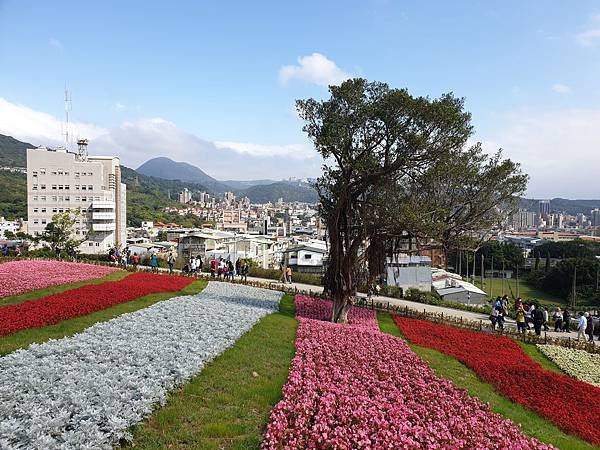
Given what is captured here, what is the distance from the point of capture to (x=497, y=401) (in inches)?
472

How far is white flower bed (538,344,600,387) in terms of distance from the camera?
16.9 m

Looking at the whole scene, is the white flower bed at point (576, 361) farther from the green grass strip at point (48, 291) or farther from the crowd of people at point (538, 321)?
the green grass strip at point (48, 291)

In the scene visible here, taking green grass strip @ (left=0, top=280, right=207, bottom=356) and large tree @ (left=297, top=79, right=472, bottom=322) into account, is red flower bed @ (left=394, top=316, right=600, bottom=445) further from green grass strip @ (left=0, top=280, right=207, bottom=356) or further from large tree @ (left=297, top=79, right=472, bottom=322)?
green grass strip @ (left=0, top=280, right=207, bottom=356)

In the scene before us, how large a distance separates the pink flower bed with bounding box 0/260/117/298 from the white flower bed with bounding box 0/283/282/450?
7.30m

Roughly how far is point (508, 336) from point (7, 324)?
20.5 meters

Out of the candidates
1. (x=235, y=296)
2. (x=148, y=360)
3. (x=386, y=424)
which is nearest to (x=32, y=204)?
(x=235, y=296)

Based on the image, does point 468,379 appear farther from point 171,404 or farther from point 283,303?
point 283,303

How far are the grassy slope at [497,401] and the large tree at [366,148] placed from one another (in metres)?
5.44

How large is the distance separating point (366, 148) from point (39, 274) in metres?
16.9

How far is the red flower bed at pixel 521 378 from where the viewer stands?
1156 centimetres

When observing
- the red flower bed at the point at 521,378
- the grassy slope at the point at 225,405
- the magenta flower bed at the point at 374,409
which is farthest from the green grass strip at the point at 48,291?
the red flower bed at the point at 521,378

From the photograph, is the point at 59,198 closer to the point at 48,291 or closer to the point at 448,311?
the point at 48,291

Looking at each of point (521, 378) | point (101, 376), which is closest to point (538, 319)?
point (521, 378)

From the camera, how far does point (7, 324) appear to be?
13.4m
